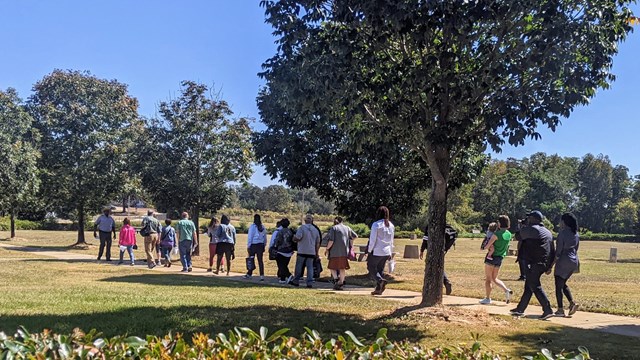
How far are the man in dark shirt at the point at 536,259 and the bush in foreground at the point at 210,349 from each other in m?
7.08

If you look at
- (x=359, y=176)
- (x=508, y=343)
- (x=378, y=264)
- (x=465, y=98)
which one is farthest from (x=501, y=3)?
(x=359, y=176)

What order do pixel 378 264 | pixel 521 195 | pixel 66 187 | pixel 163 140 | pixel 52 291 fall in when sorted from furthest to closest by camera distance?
pixel 521 195
pixel 66 187
pixel 163 140
pixel 378 264
pixel 52 291

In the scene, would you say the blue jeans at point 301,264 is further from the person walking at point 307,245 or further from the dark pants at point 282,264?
the dark pants at point 282,264

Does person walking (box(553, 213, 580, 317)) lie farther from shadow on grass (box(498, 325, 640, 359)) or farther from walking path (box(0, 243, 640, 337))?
shadow on grass (box(498, 325, 640, 359))

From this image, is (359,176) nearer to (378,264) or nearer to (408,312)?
(378,264)

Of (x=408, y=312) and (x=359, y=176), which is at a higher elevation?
(x=359, y=176)

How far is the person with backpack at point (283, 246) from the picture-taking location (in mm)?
14773

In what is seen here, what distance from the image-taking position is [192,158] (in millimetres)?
22125

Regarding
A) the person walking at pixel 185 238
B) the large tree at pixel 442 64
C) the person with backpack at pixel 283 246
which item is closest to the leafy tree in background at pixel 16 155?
the person walking at pixel 185 238

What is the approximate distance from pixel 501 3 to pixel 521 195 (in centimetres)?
7559

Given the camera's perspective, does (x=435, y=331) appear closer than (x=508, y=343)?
No

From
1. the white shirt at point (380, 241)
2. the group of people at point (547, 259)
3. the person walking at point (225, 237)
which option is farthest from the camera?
the person walking at point (225, 237)

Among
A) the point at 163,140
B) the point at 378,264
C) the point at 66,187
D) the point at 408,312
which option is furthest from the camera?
the point at 66,187

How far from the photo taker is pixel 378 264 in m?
12.3
